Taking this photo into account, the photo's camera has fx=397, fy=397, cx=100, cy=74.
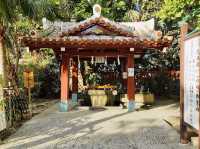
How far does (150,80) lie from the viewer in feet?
74.5

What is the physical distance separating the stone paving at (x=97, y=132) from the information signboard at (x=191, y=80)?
829mm

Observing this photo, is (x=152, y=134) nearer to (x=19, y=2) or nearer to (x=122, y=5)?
(x=19, y=2)

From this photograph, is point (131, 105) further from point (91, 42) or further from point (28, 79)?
point (28, 79)

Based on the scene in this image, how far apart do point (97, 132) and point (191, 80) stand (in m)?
3.43

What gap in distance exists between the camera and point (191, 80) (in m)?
8.52

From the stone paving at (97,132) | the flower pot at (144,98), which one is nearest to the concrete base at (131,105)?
Answer: the stone paving at (97,132)

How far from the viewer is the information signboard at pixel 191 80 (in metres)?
8.03

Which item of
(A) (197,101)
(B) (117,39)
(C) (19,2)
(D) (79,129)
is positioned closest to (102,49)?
(B) (117,39)

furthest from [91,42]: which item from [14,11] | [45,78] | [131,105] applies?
[45,78]

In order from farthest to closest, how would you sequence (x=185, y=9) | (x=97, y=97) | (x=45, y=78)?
(x=45, y=78), (x=97, y=97), (x=185, y=9)

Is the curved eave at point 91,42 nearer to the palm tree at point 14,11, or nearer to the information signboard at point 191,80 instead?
the palm tree at point 14,11

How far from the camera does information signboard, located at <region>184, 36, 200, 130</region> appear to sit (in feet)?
26.3

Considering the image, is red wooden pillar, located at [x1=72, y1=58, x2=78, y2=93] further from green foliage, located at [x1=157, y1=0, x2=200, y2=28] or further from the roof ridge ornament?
green foliage, located at [x1=157, y1=0, x2=200, y2=28]

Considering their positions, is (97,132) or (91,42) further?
(91,42)
